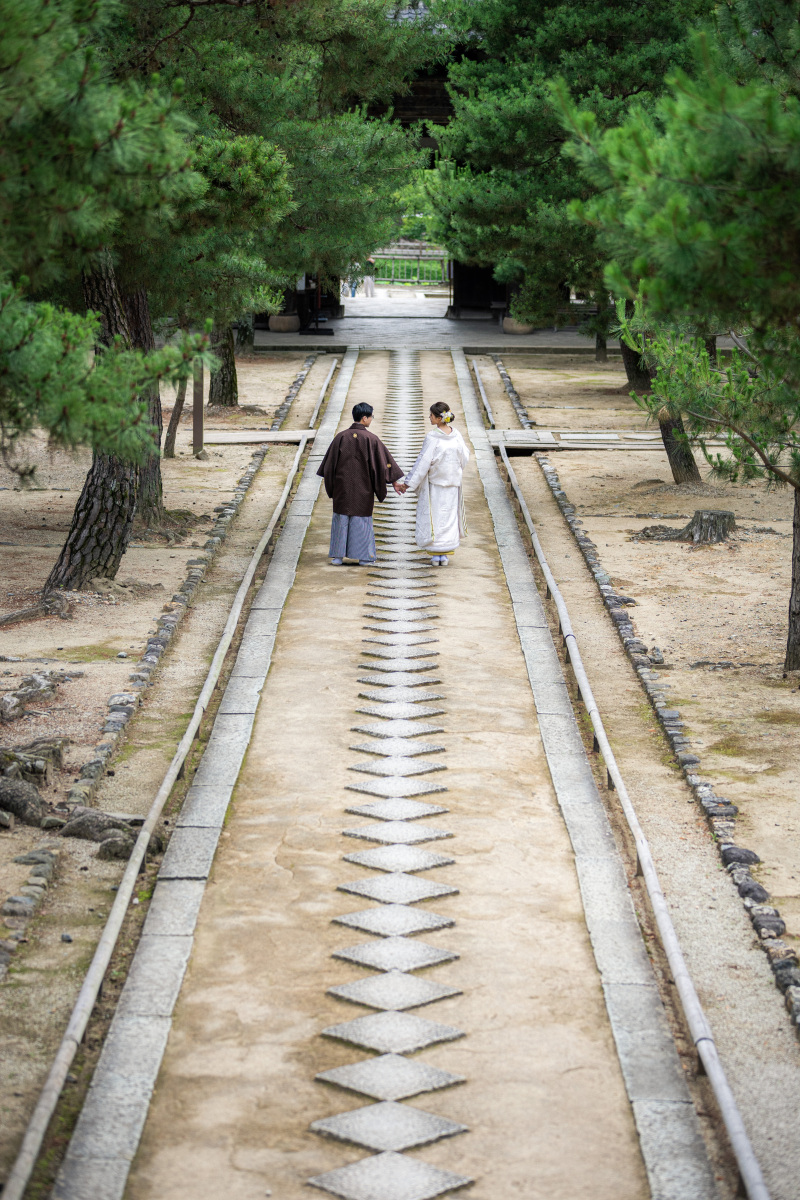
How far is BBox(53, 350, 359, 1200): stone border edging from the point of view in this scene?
4145 mm

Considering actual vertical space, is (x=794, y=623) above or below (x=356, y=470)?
below

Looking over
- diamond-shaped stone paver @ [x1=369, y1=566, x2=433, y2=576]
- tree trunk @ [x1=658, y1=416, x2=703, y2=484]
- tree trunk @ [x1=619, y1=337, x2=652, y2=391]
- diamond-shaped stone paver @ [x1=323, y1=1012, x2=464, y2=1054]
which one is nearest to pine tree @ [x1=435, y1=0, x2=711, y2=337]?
tree trunk @ [x1=658, y1=416, x2=703, y2=484]

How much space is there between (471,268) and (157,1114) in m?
33.0

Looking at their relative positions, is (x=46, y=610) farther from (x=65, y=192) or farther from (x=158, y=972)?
(x=65, y=192)

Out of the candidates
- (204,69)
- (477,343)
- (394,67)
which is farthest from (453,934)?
(477,343)

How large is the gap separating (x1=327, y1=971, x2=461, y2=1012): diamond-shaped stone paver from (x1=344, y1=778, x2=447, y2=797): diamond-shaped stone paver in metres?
1.94

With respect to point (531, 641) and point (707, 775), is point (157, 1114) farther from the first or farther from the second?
point (531, 641)

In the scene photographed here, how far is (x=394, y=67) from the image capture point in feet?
55.3

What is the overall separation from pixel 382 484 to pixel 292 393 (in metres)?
11.8

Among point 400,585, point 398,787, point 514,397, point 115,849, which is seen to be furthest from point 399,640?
point 514,397

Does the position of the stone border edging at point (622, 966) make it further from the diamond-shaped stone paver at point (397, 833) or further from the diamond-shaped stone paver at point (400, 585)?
the diamond-shaped stone paver at point (400, 585)

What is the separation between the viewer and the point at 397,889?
19.6 feet

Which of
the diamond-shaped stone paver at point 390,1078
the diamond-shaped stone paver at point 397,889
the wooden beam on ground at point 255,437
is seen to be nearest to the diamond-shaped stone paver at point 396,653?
the diamond-shaped stone paver at point 397,889

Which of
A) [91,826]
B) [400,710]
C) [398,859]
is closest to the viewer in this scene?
[398,859]
